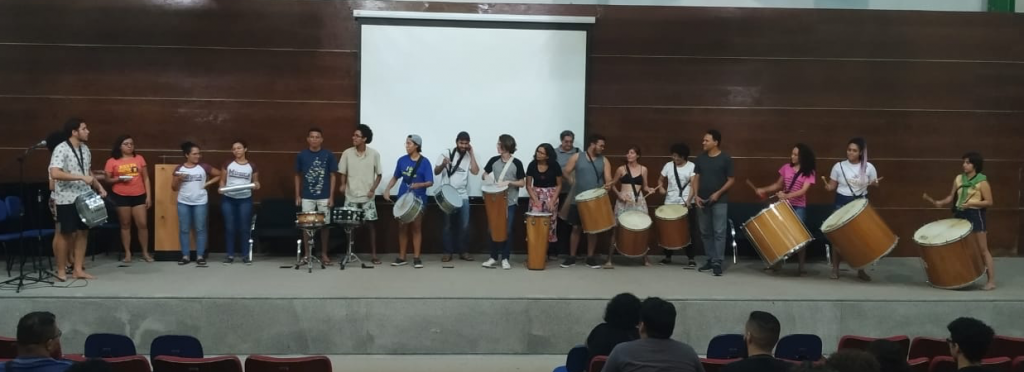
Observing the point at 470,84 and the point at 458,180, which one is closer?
the point at 458,180

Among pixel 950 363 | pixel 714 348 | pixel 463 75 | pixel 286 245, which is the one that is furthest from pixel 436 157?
pixel 950 363

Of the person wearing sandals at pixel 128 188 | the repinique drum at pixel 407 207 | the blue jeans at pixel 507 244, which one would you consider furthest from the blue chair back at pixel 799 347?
the person wearing sandals at pixel 128 188

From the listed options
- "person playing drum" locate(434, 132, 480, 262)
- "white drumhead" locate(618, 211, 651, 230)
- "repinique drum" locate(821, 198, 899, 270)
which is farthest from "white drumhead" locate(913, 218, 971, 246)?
"person playing drum" locate(434, 132, 480, 262)

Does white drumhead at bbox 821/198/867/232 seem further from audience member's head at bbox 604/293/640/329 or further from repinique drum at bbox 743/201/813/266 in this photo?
audience member's head at bbox 604/293/640/329

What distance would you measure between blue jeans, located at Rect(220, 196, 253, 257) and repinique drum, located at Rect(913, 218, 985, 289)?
6.67 meters

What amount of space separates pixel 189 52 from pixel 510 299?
→ 17.0ft

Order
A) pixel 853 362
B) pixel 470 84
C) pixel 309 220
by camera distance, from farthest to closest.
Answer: pixel 470 84, pixel 309 220, pixel 853 362

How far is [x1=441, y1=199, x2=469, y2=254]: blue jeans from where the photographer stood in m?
8.23

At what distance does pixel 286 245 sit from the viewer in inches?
345

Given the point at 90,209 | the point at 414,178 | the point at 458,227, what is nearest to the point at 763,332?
the point at 414,178

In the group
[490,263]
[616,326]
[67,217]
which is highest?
[67,217]

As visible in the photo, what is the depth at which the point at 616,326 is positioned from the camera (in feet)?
12.9

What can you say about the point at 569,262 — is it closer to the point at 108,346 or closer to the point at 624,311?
the point at 624,311

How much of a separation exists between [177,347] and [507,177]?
14.3 ft
